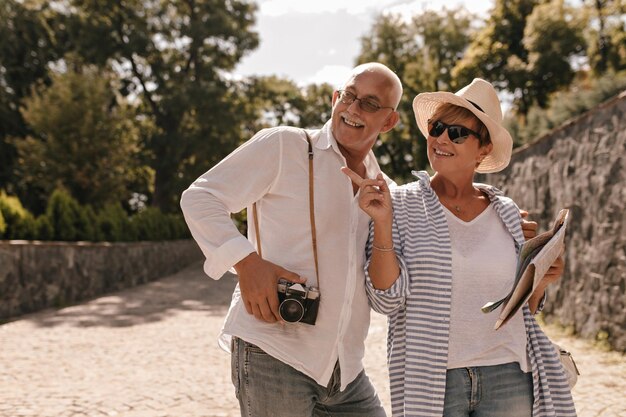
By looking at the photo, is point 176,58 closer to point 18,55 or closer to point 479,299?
point 18,55

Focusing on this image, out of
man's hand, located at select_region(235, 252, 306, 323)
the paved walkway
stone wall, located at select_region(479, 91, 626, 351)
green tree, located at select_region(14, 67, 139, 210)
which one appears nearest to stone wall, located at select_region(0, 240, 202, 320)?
the paved walkway

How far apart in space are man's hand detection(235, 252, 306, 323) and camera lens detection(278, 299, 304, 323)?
0.03m

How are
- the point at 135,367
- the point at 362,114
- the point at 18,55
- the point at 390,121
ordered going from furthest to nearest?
1. the point at 18,55
2. the point at 135,367
3. the point at 390,121
4. the point at 362,114

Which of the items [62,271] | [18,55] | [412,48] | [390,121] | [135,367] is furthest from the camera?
[412,48]

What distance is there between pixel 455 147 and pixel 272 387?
114cm

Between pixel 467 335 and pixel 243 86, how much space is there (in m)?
29.0

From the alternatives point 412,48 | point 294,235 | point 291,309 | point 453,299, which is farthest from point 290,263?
point 412,48

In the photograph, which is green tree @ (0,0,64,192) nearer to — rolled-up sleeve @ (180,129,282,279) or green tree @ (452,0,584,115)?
green tree @ (452,0,584,115)

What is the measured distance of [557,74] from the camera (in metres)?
27.8

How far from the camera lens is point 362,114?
7.79 ft

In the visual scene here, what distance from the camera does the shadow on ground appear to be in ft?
33.5

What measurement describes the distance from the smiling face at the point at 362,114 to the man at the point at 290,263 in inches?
0.6

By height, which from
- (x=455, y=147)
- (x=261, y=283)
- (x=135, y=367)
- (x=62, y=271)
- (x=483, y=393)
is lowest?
(x=135, y=367)

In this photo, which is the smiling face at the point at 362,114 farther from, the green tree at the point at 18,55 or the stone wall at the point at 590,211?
the green tree at the point at 18,55
